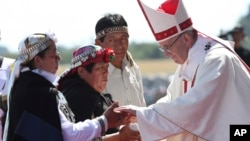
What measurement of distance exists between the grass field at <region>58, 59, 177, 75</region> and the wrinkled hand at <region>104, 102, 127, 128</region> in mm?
45848

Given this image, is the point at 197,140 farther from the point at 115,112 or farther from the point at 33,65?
the point at 33,65

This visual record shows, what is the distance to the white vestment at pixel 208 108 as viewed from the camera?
7.98 metres

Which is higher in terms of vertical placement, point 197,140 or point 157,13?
point 157,13

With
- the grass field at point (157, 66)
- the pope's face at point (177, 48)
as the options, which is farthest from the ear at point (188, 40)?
the grass field at point (157, 66)

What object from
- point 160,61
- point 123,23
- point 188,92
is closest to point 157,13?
point 188,92

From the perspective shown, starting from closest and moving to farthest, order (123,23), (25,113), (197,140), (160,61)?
1. (25,113)
2. (197,140)
3. (123,23)
4. (160,61)

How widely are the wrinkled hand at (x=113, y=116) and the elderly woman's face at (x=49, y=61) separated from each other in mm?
541

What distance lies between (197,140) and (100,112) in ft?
2.70

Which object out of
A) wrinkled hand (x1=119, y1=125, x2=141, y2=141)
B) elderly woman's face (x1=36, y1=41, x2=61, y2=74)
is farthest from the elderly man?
elderly woman's face (x1=36, y1=41, x2=61, y2=74)

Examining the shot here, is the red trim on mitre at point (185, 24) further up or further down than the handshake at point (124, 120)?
further up

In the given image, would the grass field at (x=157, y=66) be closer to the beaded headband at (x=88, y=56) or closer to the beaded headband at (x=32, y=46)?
the beaded headband at (x=88, y=56)

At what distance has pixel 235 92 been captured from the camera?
8047mm

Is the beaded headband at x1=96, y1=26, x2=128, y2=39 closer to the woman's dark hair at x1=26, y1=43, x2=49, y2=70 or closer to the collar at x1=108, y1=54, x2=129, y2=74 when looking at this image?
the collar at x1=108, y1=54, x2=129, y2=74

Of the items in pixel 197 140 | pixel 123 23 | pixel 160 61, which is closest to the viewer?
pixel 197 140
